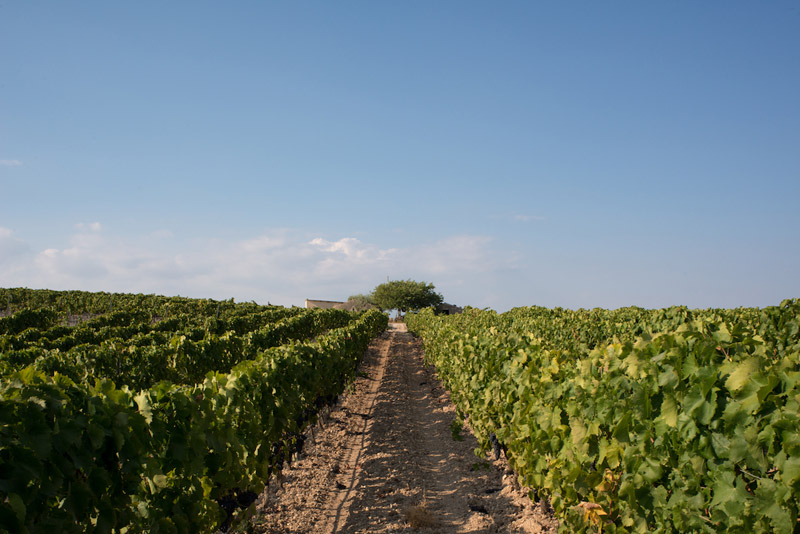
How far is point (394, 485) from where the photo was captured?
708cm

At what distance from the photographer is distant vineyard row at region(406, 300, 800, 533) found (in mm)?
2932

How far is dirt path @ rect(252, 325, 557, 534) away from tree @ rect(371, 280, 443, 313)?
59810 mm

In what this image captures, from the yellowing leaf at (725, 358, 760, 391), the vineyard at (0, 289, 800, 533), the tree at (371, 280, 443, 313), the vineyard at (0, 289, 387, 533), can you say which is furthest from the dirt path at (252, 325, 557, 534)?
the tree at (371, 280, 443, 313)

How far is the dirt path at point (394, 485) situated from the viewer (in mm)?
5855

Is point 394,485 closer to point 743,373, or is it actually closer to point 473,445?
point 473,445

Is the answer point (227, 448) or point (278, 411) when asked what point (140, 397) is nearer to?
point (227, 448)

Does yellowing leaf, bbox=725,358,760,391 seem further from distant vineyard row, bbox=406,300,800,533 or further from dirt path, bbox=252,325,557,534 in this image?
dirt path, bbox=252,325,557,534

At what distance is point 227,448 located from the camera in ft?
16.2

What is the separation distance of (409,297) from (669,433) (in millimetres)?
68338

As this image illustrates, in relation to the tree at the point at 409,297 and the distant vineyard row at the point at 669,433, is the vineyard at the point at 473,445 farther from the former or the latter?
the tree at the point at 409,297

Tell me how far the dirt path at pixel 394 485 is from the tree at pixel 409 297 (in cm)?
5981

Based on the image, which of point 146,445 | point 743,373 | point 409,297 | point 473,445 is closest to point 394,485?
point 473,445

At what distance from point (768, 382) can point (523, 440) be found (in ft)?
12.1

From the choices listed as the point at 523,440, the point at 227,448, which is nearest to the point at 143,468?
the point at 227,448
